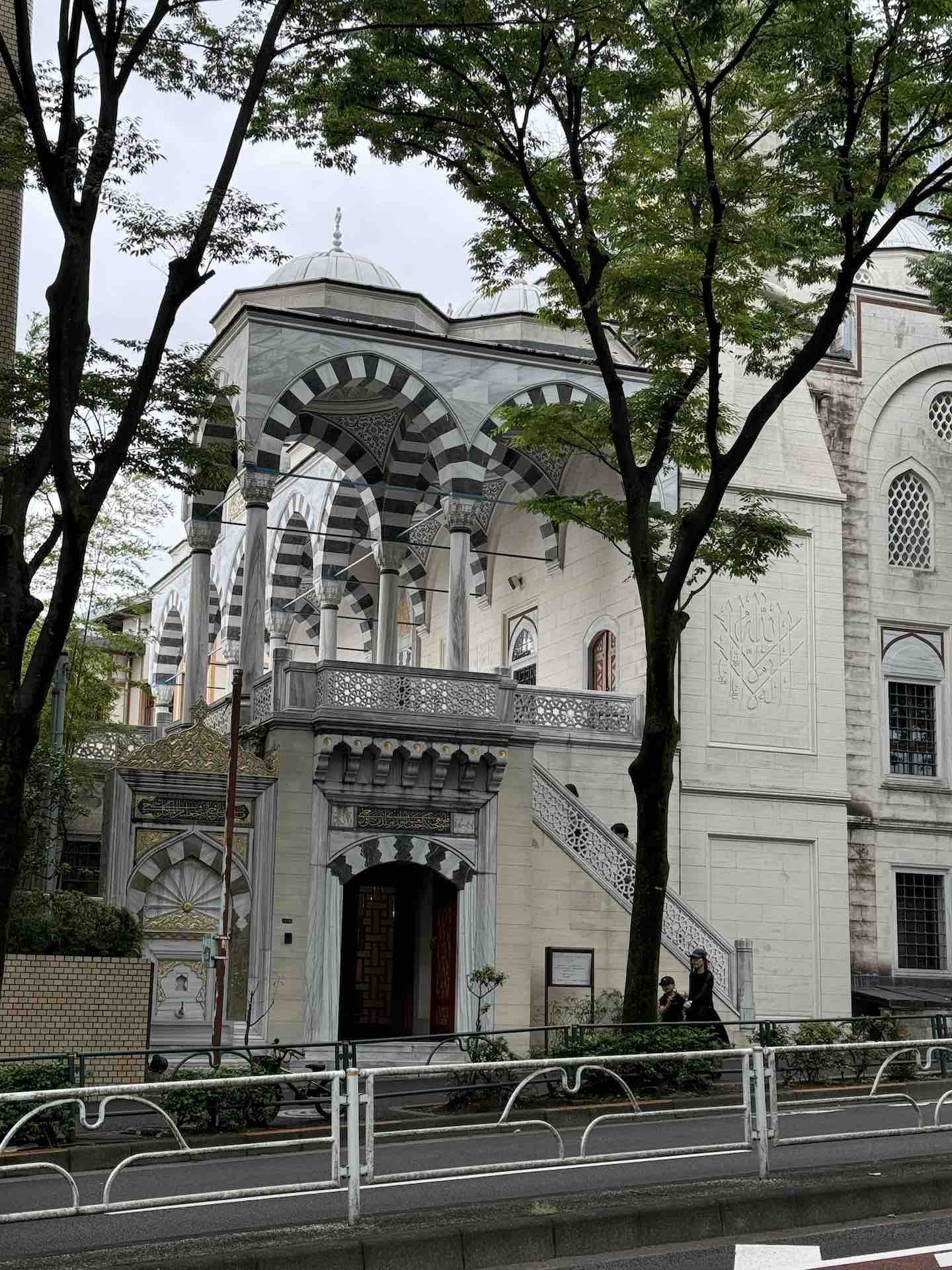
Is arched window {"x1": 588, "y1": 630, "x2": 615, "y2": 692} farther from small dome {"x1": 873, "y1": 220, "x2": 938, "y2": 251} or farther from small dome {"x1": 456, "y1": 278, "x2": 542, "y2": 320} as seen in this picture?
small dome {"x1": 873, "y1": 220, "x2": 938, "y2": 251}

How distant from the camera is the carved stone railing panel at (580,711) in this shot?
2552 cm

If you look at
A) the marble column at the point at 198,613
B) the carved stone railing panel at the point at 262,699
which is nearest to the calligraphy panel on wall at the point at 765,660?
the carved stone railing panel at the point at 262,699

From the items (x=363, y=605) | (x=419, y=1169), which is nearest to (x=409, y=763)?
(x=419, y=1169)

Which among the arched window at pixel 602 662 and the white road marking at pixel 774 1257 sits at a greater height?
the arched window at pixel 602 662

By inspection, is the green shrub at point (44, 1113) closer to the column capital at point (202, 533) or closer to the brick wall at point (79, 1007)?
the brick wall at point (79, 1007)

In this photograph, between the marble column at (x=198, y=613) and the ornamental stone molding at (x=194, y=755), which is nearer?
the ornamental stone molding at (x=194, y=755)

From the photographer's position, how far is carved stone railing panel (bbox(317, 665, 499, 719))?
22.8 m

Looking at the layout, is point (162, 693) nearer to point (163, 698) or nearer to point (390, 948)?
point (163, 698)

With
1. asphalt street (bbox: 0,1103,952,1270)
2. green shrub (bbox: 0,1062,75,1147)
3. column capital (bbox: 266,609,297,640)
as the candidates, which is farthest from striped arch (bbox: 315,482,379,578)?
asphalt street (bbox: 0,1103,952,1270)

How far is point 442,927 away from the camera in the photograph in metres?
24.3

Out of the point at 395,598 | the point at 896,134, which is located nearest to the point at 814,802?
the point at 395,598

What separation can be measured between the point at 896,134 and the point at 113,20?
759cm

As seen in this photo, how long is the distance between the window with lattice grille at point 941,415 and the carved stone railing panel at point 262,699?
45.6 feet

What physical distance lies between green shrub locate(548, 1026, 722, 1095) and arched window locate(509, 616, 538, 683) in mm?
14830
